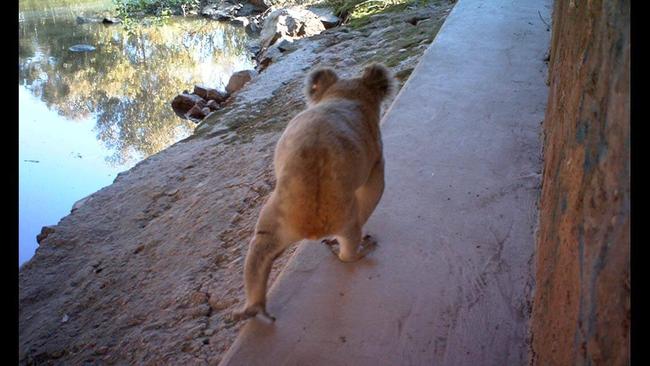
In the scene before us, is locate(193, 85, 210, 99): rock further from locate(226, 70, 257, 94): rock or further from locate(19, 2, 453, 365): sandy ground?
locate(19, 2, 453, 365): sandy ground

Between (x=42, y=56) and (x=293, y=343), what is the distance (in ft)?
47.4

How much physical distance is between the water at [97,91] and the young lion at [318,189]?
4821 mm

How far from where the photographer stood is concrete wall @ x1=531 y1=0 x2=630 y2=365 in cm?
112

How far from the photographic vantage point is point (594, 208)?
1.34m

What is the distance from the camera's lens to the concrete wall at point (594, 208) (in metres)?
1.12

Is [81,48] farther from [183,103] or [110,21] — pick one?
[183,103]

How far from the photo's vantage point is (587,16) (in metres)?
1.77

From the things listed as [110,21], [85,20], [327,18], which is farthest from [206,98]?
[85,20]

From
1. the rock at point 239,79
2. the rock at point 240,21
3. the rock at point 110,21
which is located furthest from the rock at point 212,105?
the rock at point 110,21

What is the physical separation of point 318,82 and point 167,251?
94.0 inches

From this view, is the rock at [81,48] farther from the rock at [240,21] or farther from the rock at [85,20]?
the rock at [240,21]

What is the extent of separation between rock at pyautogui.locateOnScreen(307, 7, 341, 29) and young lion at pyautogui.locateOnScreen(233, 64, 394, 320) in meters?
10.6

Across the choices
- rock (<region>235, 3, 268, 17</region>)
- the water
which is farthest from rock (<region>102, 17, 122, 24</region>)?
rock (<region>235, 3, 268, 17</region>)
